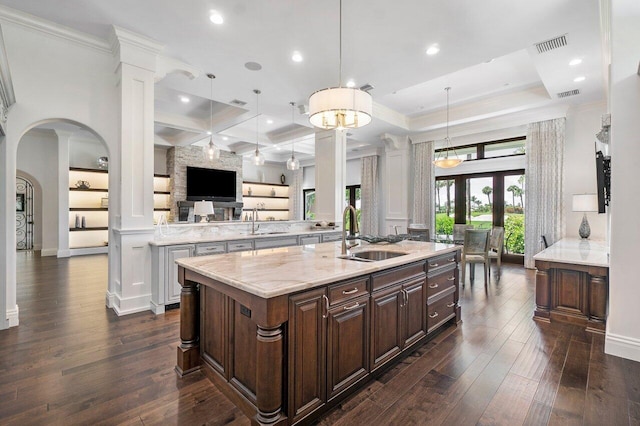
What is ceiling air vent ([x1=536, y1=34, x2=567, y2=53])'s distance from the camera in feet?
11.6

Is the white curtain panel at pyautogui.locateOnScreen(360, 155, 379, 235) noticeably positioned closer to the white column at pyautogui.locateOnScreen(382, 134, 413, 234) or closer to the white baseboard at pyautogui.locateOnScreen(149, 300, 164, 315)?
the white column at pyautogui.locateOnScreen(382, 134, 413, 234)

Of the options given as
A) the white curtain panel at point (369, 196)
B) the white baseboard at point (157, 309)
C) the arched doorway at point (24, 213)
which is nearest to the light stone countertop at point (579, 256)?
the white baseboard at point (157, 309)

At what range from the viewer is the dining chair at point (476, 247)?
4.89 meters

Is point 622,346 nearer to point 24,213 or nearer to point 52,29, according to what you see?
point 52,29

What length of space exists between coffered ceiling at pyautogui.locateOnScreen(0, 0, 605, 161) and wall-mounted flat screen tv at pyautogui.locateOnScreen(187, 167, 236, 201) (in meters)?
3.71

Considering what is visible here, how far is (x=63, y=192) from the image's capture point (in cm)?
778

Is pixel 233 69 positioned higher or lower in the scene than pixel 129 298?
higher

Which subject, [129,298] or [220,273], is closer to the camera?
[220,273]

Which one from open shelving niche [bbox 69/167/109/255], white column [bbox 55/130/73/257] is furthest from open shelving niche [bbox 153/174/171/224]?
white column [bbox 55/130/73/257]

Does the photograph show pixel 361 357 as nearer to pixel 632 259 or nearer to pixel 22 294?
pixel 632 259

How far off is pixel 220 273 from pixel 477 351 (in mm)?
2378

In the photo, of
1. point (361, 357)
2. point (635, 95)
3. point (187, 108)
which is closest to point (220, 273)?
point (361, 357)

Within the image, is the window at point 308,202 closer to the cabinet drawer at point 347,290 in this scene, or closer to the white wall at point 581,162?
the white wall at point 581,162

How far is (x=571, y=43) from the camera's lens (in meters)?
3.63
